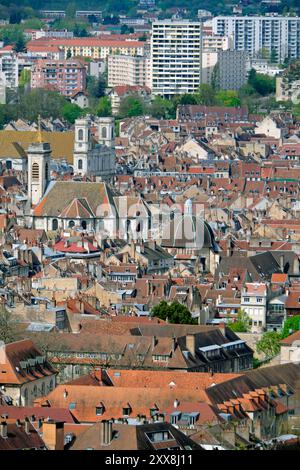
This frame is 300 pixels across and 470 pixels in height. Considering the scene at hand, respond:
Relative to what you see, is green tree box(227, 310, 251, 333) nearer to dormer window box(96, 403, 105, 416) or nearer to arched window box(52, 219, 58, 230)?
dormer window box(96, 403, 105, 416)

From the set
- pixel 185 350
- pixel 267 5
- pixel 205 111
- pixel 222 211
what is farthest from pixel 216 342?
pixel 267 5

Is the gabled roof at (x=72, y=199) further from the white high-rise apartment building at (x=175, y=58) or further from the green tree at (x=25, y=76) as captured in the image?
the green tree at (x=25, y=76)

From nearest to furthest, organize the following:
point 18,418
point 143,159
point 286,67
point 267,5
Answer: point 18,418, point 143,159, point 286,67, point 267,5

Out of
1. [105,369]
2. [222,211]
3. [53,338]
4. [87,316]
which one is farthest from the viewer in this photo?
[222,211]

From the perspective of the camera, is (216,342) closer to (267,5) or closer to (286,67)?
(286,67)

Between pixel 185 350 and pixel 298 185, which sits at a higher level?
pixel 185 350

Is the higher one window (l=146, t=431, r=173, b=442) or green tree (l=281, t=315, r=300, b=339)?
window (l=146, t=431, r=173, b=442)

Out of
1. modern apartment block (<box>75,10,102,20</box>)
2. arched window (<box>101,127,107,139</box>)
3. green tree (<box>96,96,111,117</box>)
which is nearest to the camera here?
arched window (<box>101,127,107,139</box>)

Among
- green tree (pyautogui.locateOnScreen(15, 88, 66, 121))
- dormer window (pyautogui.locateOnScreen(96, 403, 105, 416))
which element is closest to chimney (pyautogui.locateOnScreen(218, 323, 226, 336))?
dormer window (pyautogui.locateOnScreen(96, 403, 105, 416))
